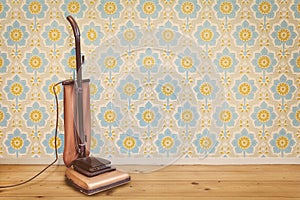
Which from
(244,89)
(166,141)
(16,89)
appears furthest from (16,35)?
(244,89)

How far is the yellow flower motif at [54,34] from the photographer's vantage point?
4.93 feet

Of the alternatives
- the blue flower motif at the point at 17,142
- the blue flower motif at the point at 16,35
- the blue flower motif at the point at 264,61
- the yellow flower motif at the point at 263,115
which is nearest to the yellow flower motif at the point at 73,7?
the blue flower motif at the point at 16,35

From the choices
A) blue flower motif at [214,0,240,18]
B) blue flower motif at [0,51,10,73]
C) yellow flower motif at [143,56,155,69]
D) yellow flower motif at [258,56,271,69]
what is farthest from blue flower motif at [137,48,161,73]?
blue flower motif at [0,51,10,73]

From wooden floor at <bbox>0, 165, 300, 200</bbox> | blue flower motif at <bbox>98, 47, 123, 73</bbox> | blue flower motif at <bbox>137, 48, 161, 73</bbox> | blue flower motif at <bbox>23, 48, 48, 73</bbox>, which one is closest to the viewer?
wooden floor at <bbox>0, 165, 300, 200</bbox>

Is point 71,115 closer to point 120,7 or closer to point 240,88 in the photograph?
point 120,7

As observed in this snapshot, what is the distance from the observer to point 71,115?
1.38m

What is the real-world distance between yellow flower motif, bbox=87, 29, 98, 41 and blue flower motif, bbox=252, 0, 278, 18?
0.66m

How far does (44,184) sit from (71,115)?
0.27 m

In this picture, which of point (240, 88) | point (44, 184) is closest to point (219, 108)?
point (240, 88)

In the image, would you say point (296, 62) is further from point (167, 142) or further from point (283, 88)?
point (167, 142)

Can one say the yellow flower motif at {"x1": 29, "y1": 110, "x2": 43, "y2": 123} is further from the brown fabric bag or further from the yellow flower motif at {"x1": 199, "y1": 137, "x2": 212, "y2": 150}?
the yellow flower motif at {"x1": 199, "y1": 137, "x2": 212, "y2": 150}

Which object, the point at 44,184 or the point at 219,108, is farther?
the point at 219,108

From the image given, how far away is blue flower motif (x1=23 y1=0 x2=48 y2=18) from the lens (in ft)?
4.91

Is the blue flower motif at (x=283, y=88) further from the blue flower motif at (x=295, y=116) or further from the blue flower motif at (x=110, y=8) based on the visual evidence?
the blue flower motif at (x=110, y=8)
